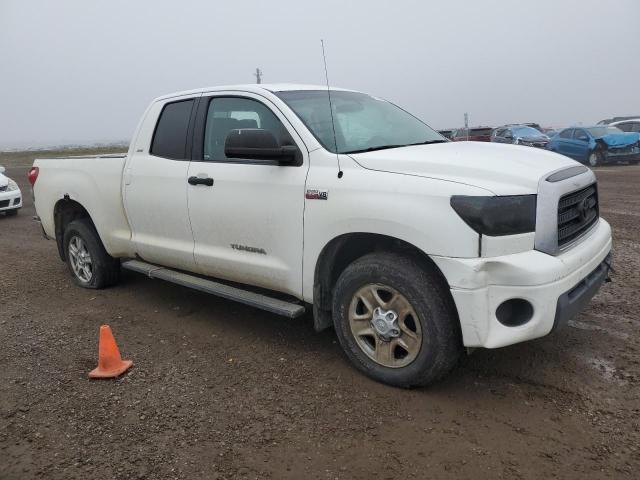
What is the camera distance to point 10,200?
1142 cm

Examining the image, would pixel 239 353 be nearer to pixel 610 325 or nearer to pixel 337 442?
pixel 337 442

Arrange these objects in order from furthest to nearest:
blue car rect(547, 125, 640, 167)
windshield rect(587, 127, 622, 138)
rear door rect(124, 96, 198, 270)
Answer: windshield rect(587, 127, 622, 138), blue car rect(547, 125, 640, 167), rear door rect(124, 96, 198, 270)

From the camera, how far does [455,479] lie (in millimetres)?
2551

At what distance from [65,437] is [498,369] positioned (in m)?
2.67

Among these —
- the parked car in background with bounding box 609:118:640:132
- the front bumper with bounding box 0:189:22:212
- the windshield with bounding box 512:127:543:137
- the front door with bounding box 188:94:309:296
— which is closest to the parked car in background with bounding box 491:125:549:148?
the windshield with bounding box 512:127:543:137

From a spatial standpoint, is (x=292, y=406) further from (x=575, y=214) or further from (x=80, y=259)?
(x=80, y=259)

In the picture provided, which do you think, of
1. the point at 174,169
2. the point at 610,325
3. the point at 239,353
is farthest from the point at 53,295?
the point at 610,325

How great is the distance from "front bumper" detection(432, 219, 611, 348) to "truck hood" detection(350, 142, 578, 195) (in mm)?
397

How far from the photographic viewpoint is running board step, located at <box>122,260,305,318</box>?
3.72 metres

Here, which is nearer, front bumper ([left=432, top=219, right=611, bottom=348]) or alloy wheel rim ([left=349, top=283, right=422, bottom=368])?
front bumper ([left=432, top=219, right=611, bottom=348])

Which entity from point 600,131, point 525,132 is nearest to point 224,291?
point 600,131

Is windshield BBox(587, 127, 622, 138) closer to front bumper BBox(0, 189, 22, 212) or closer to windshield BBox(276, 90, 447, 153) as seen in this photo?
windshield BBox(276, 90, 447, 153)

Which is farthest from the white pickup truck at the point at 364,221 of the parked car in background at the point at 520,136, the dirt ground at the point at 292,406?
the parked car in background at the point at 520,136

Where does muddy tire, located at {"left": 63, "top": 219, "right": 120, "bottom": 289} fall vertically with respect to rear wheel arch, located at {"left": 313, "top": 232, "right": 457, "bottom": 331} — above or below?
below
